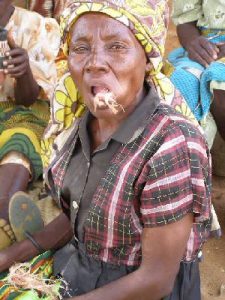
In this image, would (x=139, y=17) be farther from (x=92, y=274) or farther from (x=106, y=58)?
(x=92, y=274)

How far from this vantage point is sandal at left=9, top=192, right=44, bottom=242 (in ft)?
6.69

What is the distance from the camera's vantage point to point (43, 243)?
1.92 meters

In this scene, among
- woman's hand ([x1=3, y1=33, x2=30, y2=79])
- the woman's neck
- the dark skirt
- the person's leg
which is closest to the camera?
the dark skirt

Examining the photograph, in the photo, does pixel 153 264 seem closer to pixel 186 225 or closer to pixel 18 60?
pixel 186 225

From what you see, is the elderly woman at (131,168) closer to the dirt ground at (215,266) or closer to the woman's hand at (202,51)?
the dirt ground at (215,266)

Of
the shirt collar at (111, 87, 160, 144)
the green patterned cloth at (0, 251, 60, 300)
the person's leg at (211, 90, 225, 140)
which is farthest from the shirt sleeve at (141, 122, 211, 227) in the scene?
the person's leg at (211, 90, 225, 140)

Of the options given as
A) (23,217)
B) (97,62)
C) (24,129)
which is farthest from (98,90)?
(24,129)

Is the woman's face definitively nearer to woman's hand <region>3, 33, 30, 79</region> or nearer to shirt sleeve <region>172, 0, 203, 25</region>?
woman's hand <region>3, 33, 30, 79</region>

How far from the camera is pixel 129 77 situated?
1499 millimetres

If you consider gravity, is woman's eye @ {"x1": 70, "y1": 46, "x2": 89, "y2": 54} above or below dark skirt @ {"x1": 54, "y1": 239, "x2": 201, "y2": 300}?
above

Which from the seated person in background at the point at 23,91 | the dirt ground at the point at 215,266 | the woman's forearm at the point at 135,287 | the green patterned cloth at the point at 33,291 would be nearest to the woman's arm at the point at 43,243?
the green patterned cloth at the point at 33,291

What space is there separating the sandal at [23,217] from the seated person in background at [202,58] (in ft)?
3.47

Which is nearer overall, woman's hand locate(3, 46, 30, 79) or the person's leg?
woman's hand locate(3, 46, 30, 79)

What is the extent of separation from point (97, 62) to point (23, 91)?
58.1 inches
